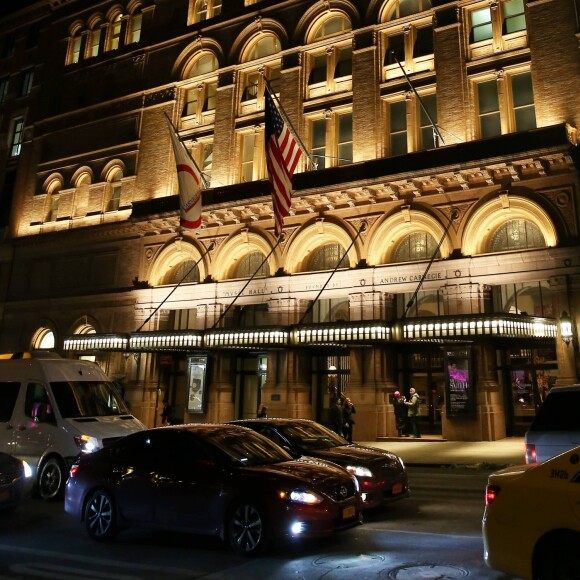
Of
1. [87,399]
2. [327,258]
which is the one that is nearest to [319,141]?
[327,258]

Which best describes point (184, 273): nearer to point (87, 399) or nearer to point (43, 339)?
point (43, 339)

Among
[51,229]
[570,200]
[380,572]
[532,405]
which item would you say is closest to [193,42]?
[51,229]

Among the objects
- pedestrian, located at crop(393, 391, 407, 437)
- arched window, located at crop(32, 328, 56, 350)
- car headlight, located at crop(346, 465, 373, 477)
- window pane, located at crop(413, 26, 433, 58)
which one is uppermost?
window pane, located at crop(413, 26, 433, 58)

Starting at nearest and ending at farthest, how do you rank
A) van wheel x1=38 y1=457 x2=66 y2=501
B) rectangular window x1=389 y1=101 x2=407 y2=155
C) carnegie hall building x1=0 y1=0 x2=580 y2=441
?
van wheel x1=38 y1=457 x2=66 y2=501 < carnegie hall building x1=0 y1=0 x2=580 y2=441 < rectangular window x1=389 y1=101 x2=407 y2=155

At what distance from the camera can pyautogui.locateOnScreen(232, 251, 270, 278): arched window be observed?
26500 mm

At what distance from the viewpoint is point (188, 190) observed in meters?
24.0

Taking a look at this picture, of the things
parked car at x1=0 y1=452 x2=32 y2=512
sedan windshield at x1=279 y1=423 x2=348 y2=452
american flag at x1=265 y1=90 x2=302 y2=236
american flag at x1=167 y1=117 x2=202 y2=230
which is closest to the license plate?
sedan windshield at x1=279 y1=423 x2=348 y2=452

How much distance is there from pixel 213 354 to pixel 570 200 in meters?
15.6

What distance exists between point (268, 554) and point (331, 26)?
26.6m

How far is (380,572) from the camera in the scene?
6.39m

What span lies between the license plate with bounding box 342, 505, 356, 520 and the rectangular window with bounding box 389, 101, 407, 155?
1952 cm

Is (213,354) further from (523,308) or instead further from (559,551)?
(559,551)

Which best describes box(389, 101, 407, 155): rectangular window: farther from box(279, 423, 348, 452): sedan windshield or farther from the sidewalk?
box(279, 423, 348, 452): sedan windshield

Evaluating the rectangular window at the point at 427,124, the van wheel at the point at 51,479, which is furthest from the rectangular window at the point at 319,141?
the van wheel at the point at 51,479
